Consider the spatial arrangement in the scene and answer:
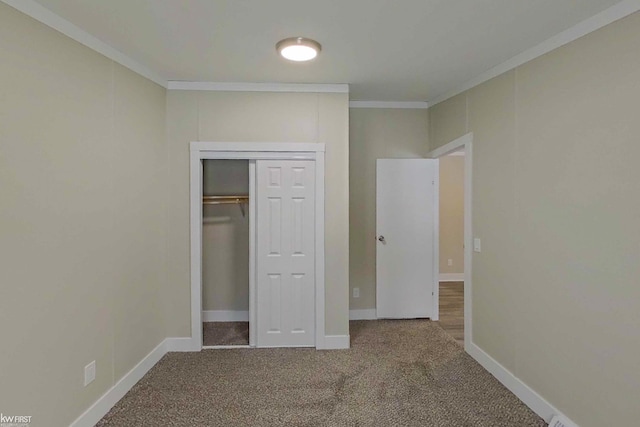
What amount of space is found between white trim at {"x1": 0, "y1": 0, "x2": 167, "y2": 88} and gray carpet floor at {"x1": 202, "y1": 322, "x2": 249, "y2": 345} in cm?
262

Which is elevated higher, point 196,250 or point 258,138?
point 258,138

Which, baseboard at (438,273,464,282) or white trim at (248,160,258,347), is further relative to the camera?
baseboard at (438,273,464,282)

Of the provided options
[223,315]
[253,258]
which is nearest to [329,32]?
[253,258]

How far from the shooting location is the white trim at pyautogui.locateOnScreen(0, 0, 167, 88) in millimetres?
1818

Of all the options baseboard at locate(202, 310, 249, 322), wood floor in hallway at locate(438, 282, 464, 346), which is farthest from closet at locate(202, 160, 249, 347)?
wood floor in hallway at locate(438, 282, 464, 346)

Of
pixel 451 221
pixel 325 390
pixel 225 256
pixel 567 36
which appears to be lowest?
pixel 325 390

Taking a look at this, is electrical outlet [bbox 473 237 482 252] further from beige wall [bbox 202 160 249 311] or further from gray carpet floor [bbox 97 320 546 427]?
beige wall [bbox 202 160 249 311]

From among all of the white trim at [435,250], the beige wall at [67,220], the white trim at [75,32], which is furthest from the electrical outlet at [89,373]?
the white trim at [435,250]

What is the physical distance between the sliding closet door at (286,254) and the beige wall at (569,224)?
1.63 metres

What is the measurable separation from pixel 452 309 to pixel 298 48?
3.97 m

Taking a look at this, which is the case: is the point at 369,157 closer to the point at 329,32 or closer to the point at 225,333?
the point at 329,32

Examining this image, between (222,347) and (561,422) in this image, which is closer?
(561,422)

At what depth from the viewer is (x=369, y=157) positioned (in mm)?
4168

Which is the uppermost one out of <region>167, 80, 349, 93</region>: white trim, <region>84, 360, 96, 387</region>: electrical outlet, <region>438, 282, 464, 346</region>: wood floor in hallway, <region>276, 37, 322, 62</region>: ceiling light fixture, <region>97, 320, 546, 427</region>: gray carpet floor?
<region>167, 80, 349, 93</region>: white trim
